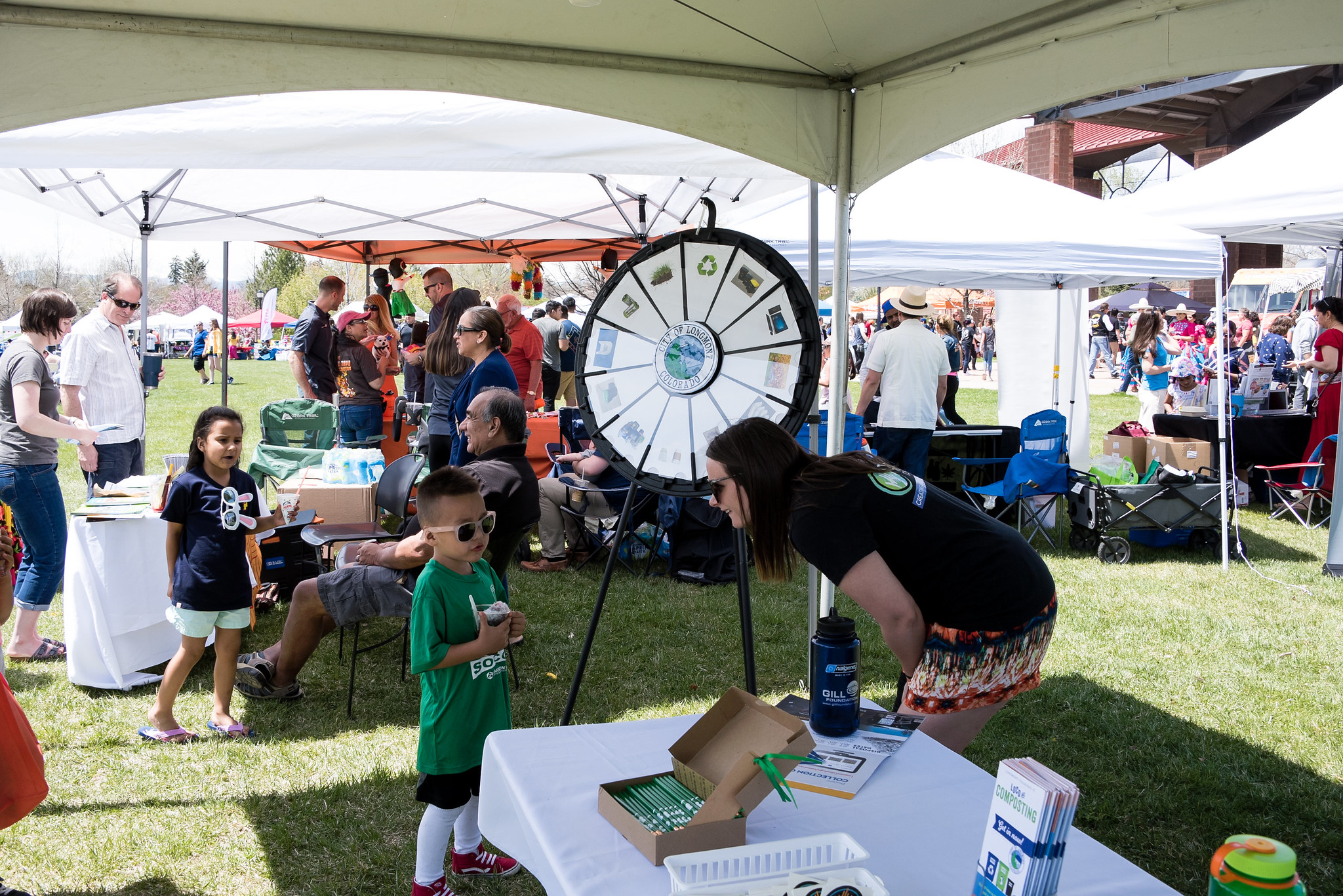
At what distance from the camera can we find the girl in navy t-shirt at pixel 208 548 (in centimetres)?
311

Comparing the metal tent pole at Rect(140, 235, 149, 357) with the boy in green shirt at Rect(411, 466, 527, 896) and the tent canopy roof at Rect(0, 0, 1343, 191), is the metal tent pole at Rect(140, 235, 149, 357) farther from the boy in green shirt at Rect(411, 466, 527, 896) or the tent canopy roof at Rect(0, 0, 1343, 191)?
the boy in green shirt at Rect(411, 466, 527, 896)

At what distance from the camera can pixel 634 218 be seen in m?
6.79

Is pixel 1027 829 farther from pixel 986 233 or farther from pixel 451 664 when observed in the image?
pixel 986 233

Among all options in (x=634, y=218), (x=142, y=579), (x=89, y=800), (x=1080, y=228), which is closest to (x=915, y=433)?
(x=1080, y=228)

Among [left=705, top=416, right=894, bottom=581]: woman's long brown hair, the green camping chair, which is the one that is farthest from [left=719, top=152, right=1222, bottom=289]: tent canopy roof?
[left=705, top=416, right=894, bottom=581]: woman's long brown hair

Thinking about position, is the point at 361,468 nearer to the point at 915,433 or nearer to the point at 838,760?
the point at 915,433

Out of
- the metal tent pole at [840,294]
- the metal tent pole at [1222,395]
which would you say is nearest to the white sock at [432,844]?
the metal tent pole at [840,294]

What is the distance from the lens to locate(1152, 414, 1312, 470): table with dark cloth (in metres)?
7.31

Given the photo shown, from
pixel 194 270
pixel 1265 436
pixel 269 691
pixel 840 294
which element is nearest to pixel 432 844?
pixel 269 691

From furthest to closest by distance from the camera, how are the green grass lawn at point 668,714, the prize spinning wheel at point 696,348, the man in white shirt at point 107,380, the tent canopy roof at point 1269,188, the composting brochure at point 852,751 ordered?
the tent canopy roof at point 1269,188 → the man in white shirt at point 107,380 → the prize spinning wheel at point 696,348 → the green grass lawn at point 668,714 → the composting brochure at point 852,751

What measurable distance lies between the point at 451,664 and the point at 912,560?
3.49ft

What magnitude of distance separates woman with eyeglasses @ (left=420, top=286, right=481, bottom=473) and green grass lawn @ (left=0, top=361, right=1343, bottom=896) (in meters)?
0.93

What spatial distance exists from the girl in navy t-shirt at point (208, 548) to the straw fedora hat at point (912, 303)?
4.42 metres

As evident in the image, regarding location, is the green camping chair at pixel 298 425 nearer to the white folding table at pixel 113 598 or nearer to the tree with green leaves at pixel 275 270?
the white folding table at pixel 113 598
